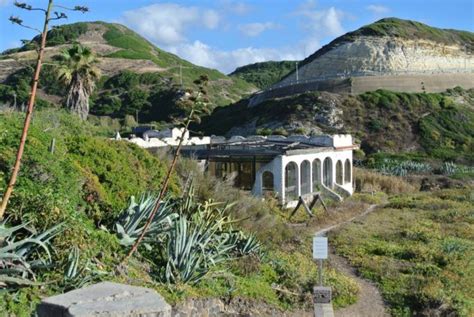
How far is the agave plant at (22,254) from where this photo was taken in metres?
8.07

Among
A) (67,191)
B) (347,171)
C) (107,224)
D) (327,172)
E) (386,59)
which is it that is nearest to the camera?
(67,191)

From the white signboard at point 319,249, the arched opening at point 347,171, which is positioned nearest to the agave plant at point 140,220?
the white signboard at point 319,249

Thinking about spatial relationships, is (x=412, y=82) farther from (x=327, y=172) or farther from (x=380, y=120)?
(x=327, y=172)

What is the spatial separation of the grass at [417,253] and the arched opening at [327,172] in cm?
391

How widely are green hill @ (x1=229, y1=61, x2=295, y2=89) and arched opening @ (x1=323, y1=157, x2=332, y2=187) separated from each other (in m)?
119

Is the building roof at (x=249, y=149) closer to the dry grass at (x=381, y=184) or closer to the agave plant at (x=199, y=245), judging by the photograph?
the dry grass at (x=381, y=184)

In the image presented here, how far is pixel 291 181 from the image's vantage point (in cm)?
2934

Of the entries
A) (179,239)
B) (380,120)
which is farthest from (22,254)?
(380,120)

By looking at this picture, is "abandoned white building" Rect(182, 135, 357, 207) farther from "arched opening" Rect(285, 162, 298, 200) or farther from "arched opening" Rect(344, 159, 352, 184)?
"arched opening" Rect(344, 159, 352, 184)

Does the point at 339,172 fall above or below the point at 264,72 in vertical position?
below

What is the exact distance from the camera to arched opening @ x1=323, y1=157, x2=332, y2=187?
3238cm

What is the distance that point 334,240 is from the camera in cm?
2016

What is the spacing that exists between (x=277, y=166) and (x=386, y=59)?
5472 cm

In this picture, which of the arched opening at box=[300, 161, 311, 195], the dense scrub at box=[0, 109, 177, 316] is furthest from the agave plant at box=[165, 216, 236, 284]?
the arched opening at box=[300, 161, 311, 195]
